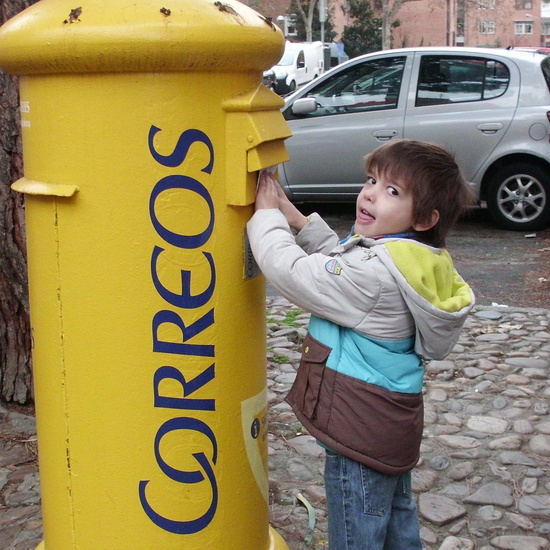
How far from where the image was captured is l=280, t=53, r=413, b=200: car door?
7984 mm

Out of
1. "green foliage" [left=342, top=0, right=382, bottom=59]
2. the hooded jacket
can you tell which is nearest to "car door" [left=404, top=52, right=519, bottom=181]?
the hooded jacket

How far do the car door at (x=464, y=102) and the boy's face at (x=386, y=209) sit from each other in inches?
231

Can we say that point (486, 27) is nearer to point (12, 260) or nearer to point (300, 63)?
point (300, 63)

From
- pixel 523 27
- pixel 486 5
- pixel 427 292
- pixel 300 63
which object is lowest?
pixel 427 292

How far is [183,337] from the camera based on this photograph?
1908 mm

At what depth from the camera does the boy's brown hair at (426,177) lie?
205 cm

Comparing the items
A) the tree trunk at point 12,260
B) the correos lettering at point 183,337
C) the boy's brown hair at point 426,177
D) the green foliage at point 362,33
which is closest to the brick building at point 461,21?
the green foliage at point 362,33


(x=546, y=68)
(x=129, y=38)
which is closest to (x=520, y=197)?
(x=546, y=68)

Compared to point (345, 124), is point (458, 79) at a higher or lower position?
higher

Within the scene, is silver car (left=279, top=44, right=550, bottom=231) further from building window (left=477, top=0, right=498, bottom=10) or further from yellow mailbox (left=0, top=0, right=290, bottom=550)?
building window (left=477, top=0, right=498, bottom=10)

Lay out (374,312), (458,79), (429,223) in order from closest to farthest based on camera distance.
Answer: (374,312) < (429,223) < (458,79)

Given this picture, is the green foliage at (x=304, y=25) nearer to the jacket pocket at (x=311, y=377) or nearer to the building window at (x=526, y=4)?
the building window at (x=526, y=4)

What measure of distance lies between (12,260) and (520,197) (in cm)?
565

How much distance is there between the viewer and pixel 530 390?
4.18m
